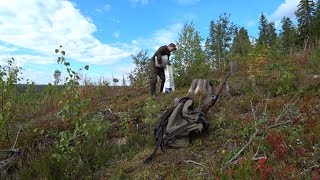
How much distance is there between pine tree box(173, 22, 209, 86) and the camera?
1028 centimetres

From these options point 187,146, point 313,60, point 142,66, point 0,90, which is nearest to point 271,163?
point 187,146

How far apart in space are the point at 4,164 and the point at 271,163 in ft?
13.8

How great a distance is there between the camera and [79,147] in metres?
5.30

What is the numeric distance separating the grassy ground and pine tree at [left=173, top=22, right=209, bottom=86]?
118 inches

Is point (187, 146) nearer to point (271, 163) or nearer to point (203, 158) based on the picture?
point (203, 158)

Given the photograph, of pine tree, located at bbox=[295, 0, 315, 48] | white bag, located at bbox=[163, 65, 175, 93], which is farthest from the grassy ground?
pine tree, located at bbox=[295, 0, 315, 48]

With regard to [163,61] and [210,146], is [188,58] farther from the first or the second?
[210,146]

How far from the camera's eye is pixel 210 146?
195 inches

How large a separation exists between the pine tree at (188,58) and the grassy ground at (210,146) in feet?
9.82

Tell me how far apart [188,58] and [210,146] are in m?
5.84

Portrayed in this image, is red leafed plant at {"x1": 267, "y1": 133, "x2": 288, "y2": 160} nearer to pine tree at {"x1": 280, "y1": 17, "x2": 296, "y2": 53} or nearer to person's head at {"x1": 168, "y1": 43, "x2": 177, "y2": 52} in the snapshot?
person's head at {"x1": 168, "y1": 43, "x2": 177, "y2": 52}

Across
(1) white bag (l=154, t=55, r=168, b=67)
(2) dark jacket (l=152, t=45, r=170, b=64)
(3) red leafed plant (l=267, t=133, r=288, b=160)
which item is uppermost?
(2) dark jacket (l=152, t=45, r=170, b=64)

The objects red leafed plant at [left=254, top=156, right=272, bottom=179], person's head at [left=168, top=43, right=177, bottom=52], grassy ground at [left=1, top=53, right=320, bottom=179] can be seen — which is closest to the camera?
red leafed plant at [left=254, top=156, right=272, bottom=179]

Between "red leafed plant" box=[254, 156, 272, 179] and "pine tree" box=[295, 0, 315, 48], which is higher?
"pine tree" box=[295, 0, 315, 48]
